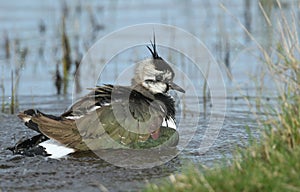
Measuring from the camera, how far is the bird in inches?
247

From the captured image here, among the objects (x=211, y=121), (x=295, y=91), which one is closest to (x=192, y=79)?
(x=211, y=121)

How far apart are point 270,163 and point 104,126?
200 cm

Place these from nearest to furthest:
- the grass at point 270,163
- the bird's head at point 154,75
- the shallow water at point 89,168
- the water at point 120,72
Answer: the grass at point 270,163, the shallow water at point 89,168, the water at point 120,72, the bird's head at point 154,75

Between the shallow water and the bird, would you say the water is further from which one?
the bird

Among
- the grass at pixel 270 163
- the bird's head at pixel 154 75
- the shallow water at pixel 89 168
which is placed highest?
the bird's head at pixel 154 75

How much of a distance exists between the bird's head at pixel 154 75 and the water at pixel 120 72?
56cm

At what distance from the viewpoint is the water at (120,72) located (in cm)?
577

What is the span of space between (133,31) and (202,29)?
1.10 meters

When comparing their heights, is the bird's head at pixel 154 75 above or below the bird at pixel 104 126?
above

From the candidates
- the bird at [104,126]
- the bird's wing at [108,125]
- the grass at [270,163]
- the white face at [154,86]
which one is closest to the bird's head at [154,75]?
the white face at [154,86]

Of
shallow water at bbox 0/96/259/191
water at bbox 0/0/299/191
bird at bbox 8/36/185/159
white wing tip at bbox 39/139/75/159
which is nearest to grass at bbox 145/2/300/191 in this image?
water at bbox 0/0/299/191

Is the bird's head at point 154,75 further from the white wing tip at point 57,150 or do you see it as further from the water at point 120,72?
the white wing tip at point 57,150

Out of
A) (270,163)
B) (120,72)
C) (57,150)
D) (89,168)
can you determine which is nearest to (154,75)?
(57,150)

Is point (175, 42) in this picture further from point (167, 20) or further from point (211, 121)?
point (211, 121)
